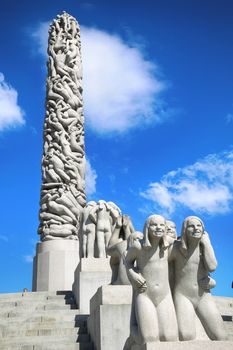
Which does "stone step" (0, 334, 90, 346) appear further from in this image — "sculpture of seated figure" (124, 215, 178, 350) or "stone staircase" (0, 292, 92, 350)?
"sculpture of seated figure" (124, 215, 178, 350)

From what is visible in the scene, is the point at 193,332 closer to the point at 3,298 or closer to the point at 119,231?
the point at 119,231

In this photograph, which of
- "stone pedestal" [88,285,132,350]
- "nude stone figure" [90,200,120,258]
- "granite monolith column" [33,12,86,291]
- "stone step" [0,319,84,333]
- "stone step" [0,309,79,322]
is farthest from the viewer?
"granite monolith column" [33,12,86,291]

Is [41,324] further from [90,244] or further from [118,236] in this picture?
[90,244]

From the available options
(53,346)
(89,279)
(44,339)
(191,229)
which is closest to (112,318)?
(53,346)

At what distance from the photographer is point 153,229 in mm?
5676

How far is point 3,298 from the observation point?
11.6m

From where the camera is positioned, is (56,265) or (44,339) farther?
(56,265)

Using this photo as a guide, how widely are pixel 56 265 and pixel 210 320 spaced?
428 inches

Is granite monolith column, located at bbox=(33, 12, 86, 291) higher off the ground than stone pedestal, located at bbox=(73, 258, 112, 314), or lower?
higher

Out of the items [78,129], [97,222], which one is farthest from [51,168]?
[97,222]

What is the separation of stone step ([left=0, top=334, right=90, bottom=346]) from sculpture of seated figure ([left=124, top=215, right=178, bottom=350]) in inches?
97.0

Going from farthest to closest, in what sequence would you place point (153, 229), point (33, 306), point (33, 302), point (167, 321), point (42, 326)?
point (33, 302) → point (33, 306) → point (42, 326) → point (153, 229) → point (167, 321)

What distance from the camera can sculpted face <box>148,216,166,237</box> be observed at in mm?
5668

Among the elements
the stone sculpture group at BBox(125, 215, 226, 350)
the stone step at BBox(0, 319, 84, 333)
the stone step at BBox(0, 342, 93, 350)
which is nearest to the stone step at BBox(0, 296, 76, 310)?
the stone step at BBox(0, 319, 84, 333)
